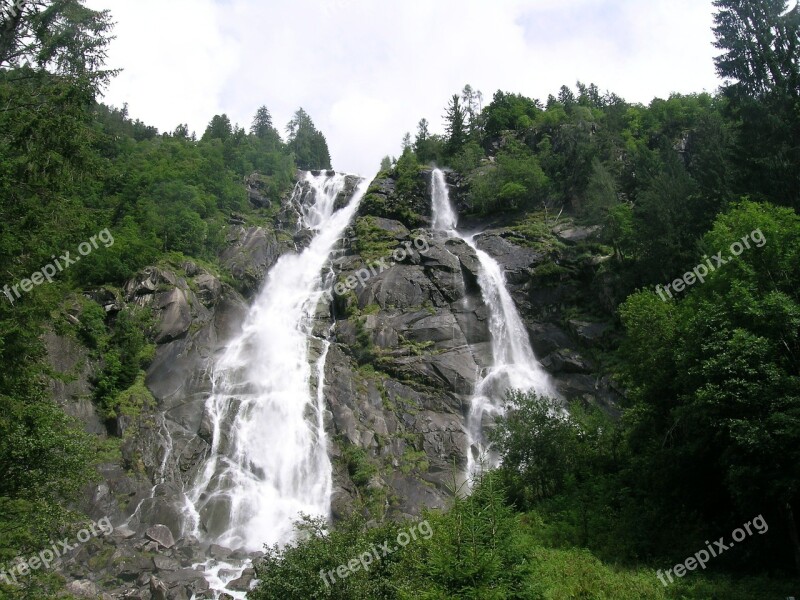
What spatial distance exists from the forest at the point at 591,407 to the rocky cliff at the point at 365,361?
163 centimetres

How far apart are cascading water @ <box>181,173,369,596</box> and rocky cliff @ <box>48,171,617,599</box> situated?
80 cm

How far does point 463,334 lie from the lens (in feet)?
119

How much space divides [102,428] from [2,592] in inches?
582

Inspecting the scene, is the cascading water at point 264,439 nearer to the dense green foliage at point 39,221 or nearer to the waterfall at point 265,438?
the waterfall at point 265,438


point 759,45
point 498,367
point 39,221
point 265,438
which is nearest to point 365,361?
point 265,438

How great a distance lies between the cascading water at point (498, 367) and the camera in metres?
30.3

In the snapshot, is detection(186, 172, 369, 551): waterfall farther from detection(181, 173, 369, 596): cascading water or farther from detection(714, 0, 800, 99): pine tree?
detection(714, 0, 800, 99): pine tree

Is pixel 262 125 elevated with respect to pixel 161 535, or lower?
elevated

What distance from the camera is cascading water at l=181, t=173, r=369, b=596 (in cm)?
2483

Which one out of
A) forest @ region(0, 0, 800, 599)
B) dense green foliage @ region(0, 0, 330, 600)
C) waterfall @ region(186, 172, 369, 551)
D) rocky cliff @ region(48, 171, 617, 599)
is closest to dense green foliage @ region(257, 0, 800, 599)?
forest @ region(0, 0, 800, 599)

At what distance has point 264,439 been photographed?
2881cm

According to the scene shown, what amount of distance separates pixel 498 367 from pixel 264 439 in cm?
1481

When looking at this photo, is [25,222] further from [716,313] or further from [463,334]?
[463,334]

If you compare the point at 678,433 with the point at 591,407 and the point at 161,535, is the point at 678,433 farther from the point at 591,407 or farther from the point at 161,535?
the point at 161,535
